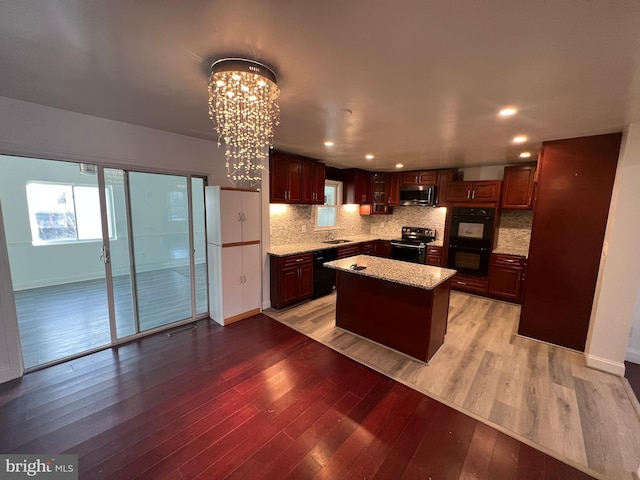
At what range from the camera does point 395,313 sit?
2854 millimetres

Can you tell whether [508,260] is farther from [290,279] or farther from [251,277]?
[251,277]

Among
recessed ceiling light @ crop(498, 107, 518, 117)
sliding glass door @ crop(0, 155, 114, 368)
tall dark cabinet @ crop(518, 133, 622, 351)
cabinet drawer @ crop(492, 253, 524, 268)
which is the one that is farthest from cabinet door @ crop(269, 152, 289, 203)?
cabinet drawer @ crop(492, 253, 524, 268)

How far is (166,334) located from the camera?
3.27 m

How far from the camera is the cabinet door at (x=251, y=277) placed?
3684mm

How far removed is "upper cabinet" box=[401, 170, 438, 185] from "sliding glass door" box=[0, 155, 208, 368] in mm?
4143

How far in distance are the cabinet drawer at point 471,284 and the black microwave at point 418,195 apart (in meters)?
1.56

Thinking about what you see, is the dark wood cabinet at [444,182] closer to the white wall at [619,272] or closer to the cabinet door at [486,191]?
the cabinet door at [486,191]

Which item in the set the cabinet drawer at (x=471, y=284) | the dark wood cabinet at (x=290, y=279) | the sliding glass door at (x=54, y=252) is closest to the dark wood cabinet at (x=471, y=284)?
the cabinet drawer at (x=471, y=284)

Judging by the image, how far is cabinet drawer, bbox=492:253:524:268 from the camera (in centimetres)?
415

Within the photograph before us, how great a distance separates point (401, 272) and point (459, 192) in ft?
9.55

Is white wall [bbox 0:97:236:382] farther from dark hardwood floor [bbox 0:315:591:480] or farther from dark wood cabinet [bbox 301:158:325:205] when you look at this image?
dark wood cabinet [bbox 301:158:325:205]

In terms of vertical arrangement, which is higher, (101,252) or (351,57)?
(351,57)

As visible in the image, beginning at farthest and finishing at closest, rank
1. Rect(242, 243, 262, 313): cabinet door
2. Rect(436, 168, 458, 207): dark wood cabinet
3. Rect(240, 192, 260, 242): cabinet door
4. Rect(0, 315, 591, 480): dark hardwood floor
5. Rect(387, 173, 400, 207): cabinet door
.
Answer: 1. Rect(387, 173, 400, 207): cabinet door
2. Rect(436, 168, 458, 207): dark wood cabinet
3. Rect(242, 243, 262, 313): cabinet door
4. Rect(240, 192, 260, 242): cabinet door
5. Rect(0, 315, 591, 480): dark hardwood floor

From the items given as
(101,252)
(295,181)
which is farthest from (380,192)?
(101,252)
